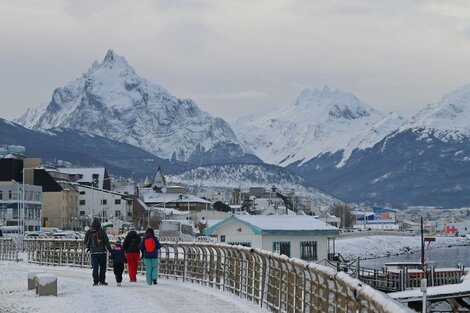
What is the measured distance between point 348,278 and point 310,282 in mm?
4171

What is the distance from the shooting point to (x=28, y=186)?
14638 cm

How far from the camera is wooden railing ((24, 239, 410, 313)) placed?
15.7 m

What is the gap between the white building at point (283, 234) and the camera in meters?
79.0

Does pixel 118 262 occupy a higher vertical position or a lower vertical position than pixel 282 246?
lower

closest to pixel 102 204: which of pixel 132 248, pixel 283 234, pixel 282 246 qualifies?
pixel 282 246

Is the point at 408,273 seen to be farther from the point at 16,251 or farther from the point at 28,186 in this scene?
the point at 28,186

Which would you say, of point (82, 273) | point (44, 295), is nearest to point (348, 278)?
point (44, 295)

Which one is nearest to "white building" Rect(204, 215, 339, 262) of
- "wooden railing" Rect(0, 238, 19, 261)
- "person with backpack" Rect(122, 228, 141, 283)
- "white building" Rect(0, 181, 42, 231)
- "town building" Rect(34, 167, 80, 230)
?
"wooden railing" Rect(0, 238, 19, 261)

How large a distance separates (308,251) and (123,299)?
173 feet

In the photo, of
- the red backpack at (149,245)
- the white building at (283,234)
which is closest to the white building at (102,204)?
the white building at (283,234)

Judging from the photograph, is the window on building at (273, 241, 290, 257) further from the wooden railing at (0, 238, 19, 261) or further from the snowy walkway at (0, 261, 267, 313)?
the snowy walkway at (0, 261, 267, 313)

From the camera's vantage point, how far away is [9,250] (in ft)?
208

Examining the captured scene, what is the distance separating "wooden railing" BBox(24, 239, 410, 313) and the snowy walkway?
0.48 meters

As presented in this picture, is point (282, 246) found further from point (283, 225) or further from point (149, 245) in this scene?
point (149, 245)
